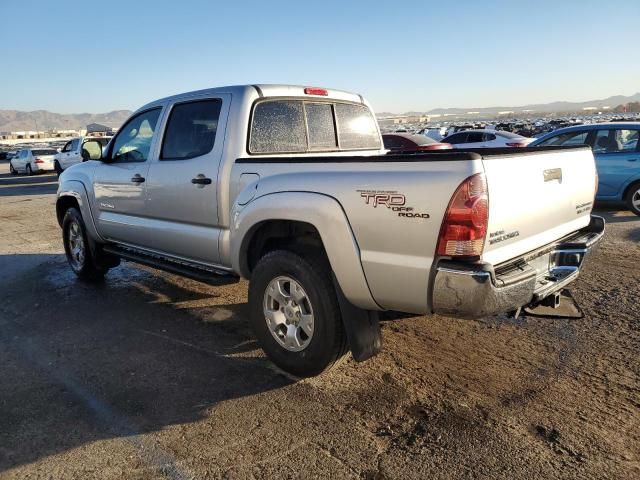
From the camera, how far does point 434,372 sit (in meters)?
3.68

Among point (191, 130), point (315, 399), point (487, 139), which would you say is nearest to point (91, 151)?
point (191, 130)

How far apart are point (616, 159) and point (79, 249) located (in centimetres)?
905

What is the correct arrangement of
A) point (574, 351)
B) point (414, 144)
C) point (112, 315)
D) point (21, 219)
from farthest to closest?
point (414, 144), point (21, 219), point (112, 315), point (574, 351)

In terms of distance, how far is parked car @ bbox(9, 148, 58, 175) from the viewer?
2692cm

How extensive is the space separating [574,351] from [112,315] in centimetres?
420

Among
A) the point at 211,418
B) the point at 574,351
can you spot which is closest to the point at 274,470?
the point at 211,418

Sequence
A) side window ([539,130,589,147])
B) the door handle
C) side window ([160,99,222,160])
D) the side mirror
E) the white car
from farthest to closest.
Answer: the white car
side window ([539,130,589,147])
the side mirror
side window ([160,99,222,160])
the door handle

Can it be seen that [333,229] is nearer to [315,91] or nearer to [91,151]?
[315,91]

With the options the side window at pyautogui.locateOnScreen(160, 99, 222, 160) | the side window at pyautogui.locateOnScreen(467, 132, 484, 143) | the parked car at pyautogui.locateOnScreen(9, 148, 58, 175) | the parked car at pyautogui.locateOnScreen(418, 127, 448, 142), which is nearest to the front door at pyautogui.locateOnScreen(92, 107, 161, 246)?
the side window at pyautogui.locateOnScreen(160, 99, 222, 160)

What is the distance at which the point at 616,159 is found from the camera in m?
9.30

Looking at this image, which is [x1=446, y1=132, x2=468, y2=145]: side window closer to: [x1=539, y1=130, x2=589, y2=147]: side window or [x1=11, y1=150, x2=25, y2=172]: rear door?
[x1=539, y1=130, x2=589, y2=147]: side window

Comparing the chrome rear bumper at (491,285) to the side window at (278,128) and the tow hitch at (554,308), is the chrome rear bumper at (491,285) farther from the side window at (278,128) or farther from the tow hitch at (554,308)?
the side window at (278,128)

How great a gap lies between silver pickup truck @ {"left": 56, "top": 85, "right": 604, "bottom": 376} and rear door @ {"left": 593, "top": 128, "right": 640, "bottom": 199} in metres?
6.14

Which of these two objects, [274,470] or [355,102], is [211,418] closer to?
[274,470]
